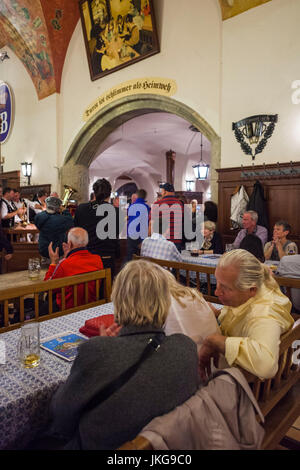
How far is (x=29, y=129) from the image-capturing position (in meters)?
10.1

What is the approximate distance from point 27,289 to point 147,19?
6352 millimetres

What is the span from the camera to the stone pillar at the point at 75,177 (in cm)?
876

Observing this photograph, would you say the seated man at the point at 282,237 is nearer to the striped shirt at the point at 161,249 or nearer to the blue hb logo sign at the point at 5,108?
the striped shirt at the point at 161,249

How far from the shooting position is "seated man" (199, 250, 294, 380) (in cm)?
134

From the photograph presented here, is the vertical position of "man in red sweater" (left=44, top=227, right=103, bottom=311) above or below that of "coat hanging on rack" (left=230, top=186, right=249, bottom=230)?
below

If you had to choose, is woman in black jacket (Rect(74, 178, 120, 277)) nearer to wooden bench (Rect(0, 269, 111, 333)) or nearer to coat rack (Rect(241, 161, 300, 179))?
wooden bench (Rect(0, 269, 111, 333))

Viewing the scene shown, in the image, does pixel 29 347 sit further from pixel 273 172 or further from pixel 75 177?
pixel 75 177

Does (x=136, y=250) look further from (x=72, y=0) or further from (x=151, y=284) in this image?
(x=72, y=0)

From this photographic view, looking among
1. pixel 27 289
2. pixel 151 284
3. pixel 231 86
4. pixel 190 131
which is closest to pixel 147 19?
pixel 231 86

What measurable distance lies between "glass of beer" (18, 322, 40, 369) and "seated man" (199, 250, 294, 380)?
0.76 metres

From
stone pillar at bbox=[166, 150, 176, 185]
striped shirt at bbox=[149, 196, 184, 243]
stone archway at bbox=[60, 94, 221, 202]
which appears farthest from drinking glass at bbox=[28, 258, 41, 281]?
stone pillar at bbox=[166, 150, 176, 185]

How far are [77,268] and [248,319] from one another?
1571 millimetres

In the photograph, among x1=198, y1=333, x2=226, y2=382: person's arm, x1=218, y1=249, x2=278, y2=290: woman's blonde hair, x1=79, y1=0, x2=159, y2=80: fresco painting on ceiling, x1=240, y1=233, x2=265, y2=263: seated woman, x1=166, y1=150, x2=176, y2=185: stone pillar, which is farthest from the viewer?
x1=166, y1=150, x2=176, y2=185: stone pillar

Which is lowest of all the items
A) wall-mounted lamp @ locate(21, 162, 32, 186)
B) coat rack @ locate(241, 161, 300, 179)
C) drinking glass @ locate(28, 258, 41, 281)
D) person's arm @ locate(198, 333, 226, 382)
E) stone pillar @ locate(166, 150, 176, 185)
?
person's arm @ locate(198, 333, 226, 382)
